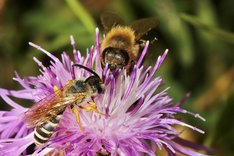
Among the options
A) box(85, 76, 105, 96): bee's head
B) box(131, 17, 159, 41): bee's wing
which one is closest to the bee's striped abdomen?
box(85, 76, 105, 96): bee's head

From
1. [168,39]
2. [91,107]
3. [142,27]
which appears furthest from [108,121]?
[168,39]

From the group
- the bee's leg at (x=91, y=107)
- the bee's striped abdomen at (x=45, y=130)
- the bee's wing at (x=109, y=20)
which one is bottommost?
the bee's striped abdomen at (x=45, y=130)

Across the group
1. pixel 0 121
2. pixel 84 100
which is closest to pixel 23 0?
pixel 0 121

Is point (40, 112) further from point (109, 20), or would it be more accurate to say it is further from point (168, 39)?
point (168, 39)

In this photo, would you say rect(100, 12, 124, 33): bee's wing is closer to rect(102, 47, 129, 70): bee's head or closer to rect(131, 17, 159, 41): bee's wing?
rect(131, 17, 159, 41): bee's wing

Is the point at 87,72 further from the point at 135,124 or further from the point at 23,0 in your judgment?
the point at 23,0

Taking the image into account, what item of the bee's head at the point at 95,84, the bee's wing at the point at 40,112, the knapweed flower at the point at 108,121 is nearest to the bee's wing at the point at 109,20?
the knapweed flower at the point at 108,121

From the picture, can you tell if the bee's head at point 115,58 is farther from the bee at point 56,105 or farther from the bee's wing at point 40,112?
the bee's wing at point 40,112
